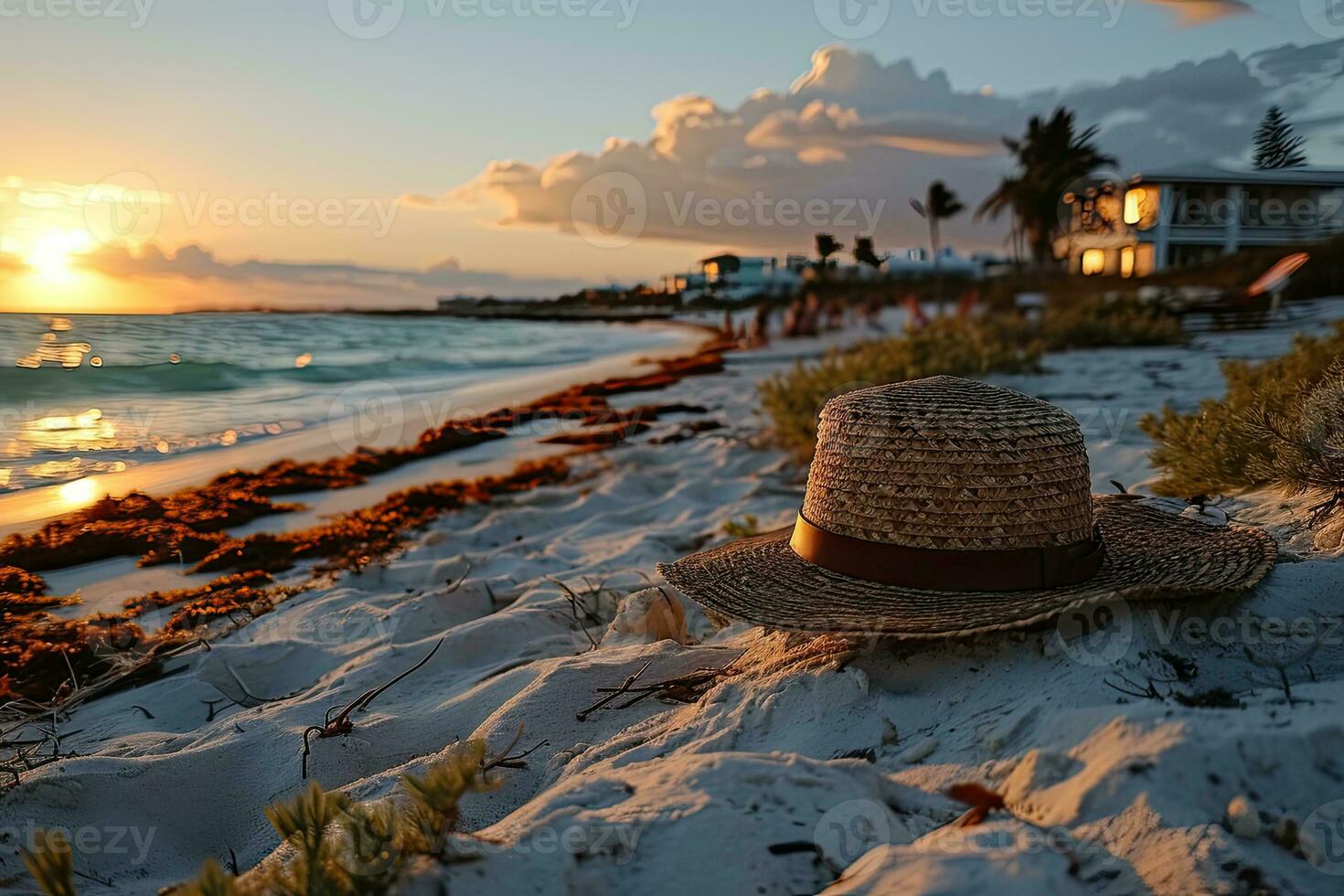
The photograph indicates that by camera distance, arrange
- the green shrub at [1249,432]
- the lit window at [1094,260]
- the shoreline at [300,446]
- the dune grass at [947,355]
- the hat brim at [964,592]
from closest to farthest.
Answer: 1. the hat brim at [964,592]
2. the green shrub at [1249,432]
3. the shoreline at [300,446]
4. the dune grass at [947,355]
5. the lit window at [1094,260]

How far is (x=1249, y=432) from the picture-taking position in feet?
9.49

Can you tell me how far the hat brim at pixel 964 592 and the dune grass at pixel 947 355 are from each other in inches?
103

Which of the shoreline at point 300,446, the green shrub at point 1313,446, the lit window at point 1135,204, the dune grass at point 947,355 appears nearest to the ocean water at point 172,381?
the shoreline at point 300,446

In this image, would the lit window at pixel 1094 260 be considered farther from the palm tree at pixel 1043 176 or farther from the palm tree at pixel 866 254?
the palm tree at pixel 866 254

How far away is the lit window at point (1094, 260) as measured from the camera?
35.8m

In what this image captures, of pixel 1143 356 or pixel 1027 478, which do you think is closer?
pixel 1027 478

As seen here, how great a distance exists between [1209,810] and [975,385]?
1.39m

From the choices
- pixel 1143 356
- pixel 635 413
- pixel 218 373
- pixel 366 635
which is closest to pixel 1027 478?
pixel 366 635

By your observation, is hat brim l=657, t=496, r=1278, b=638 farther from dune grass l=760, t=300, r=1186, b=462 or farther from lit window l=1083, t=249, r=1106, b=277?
lit window l=1083, t=249, r=1106, b=277

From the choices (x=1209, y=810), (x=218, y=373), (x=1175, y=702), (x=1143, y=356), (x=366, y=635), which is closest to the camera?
(x=1209, y=810)

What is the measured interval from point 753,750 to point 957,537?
79cm

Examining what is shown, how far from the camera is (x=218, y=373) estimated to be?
11477 mm

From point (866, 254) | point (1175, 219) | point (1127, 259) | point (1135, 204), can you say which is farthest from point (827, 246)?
point (1127, 259)

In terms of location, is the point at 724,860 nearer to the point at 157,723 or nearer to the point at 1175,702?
the point at 1175,702
